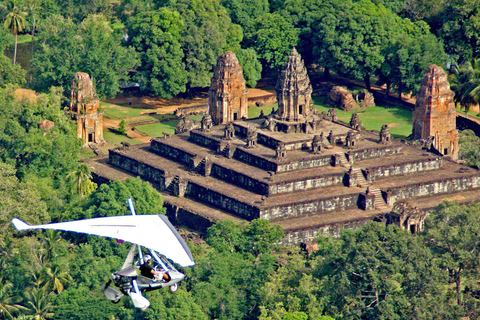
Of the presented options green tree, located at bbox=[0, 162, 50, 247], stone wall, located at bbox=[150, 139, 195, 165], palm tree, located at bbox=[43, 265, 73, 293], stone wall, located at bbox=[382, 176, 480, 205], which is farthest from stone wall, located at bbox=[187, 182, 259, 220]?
palm tree, located at bbox=[43, 265, 73, 293]

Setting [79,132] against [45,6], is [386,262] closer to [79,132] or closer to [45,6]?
[79,132]

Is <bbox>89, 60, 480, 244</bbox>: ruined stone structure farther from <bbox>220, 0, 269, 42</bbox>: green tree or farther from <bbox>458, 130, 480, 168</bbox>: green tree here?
<bbox>220, 0, 269, 42</bbox>: green tree

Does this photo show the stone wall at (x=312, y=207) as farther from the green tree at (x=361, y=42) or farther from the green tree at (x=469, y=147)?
the green tree at (x=361, y=42)

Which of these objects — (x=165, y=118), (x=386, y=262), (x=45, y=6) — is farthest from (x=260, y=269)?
(x=45, y=6)

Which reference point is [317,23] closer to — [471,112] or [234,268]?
[471,112]

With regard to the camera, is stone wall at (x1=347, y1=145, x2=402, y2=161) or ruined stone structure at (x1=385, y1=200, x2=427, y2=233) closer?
ruined stone structure at (x1=385, y1=200, x2=427, y2=233)

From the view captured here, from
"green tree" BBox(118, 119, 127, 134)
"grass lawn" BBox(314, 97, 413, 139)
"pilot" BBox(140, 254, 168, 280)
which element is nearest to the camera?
"pilot" BBox(140, 254, 168, 280)
